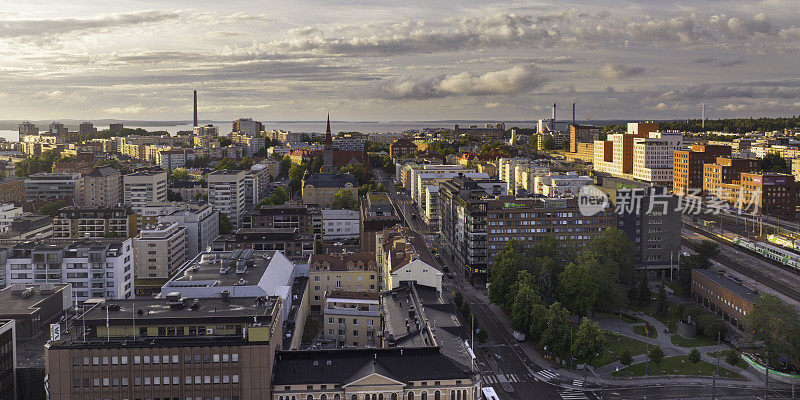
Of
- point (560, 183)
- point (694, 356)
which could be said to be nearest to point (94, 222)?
point (560, 183)

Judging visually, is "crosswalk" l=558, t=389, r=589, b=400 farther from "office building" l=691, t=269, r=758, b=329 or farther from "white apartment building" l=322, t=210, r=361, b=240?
"white apartment building" l=322, t=210, r=361, b=240

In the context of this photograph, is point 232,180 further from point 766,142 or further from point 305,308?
point 766,142

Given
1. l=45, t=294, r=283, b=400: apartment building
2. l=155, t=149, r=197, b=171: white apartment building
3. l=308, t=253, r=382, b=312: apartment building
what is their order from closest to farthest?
1. l=45, t=294, r=283, b=400: apartment building
2. l=308, t=253, r=382, b=312: apartment building
3. l=155, t=149, r=197, b=171: white apartment building

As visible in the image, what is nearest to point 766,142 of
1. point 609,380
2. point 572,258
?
point 572,258

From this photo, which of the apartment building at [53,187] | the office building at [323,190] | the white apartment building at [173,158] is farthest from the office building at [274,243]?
the white apartment building at [173,158]

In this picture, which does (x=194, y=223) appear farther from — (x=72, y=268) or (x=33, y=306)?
(x=33, y=306)

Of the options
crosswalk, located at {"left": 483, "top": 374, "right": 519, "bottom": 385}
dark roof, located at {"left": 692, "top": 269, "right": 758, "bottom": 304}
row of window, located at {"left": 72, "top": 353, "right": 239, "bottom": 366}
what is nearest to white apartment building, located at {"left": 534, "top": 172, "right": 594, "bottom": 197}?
dark roof, located at {"left": 692, "top": 269, "right": 758, "bottom": 304}

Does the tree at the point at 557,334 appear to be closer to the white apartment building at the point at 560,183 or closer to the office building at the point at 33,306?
the office building at the point at 33,306
